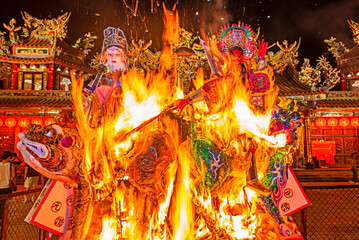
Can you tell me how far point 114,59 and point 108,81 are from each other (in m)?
0.28

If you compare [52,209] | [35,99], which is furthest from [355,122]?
[35,99]

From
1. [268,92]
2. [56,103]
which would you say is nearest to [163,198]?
[268,92]

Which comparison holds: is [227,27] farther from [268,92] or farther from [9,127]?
[9,127]

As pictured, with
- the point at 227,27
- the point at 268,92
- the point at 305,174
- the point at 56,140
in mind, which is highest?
the point at 227,27

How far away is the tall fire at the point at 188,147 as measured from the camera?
10.6ft

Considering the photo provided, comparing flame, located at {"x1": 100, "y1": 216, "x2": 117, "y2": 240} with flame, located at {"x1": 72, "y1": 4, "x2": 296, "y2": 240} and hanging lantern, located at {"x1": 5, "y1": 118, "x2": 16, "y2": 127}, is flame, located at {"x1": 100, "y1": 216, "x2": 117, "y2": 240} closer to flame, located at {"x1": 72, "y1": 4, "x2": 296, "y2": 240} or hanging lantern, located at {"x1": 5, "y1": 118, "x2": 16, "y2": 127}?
flame, located at {"x1": 72, "y1": 4, "x2": 296, "y2": 240}

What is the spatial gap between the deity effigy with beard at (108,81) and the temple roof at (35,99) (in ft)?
42.2

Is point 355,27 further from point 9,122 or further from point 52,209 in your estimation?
point 9,122

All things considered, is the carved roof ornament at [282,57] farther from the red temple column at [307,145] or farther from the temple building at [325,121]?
the red temple column at [307,145]

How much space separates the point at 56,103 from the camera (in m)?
15.5

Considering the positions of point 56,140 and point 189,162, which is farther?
point 189,162

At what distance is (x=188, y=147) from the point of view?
3.63 meters

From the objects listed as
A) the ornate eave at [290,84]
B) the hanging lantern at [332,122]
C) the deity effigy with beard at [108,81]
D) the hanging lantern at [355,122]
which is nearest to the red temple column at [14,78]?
the ornate eave at [290,84]

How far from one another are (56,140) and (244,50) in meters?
2.49
